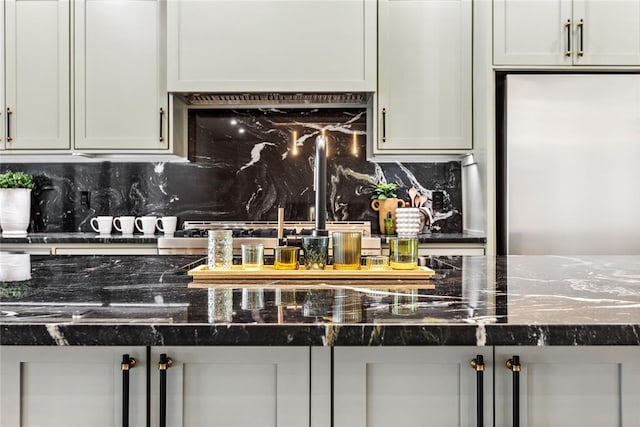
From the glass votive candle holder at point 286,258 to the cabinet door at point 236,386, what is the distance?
1.21 feet

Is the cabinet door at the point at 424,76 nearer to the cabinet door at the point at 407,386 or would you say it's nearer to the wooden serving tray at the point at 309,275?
the wooden serving tray at the point at 309,275

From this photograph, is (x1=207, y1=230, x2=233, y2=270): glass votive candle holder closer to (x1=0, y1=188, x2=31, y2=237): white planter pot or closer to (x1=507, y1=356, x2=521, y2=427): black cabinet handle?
(x1=507, y1=356, x2=521, y2=427): black cabinet handle

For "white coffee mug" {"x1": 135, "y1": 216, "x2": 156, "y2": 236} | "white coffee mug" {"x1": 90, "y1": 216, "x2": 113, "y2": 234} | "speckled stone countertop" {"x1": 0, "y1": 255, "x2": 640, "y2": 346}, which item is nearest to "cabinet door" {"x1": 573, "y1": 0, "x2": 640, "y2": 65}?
"speckled stone countertop" {"x1": 0, "y1": 255, "x2": 640, "y2": 346}

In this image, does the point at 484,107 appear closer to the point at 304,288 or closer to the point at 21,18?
the point at 304,288

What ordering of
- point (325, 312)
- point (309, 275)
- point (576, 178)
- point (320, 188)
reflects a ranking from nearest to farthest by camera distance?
point (325, 312)
point (309, 275)
point (320, 188)
point (576, 178)

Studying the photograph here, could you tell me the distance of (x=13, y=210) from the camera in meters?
3.02

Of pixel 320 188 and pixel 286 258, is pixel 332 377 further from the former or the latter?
pixel 320 188

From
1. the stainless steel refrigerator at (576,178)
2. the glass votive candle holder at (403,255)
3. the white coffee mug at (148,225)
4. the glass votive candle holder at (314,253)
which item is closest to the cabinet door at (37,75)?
the white coffee mug at (148,225)

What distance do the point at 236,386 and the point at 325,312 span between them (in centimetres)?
21

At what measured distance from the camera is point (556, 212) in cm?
257

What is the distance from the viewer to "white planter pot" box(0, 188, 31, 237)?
3.01 metres

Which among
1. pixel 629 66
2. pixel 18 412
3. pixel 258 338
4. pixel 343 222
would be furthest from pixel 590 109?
pixel 18 412

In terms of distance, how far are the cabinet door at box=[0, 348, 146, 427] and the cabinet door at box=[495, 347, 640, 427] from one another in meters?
0.62

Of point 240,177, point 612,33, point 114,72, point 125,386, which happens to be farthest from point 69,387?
point 612,33
